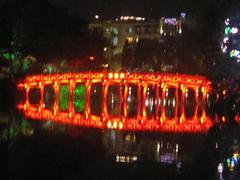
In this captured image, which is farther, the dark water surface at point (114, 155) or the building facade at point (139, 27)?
the building facade at point (139, 27)

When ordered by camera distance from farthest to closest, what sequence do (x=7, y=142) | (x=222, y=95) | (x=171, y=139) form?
(x=171, y=139) → (x=222, y=95) → (x=7, y=142)

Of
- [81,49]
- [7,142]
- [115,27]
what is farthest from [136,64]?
[7,142]

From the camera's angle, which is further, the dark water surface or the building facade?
the building facade

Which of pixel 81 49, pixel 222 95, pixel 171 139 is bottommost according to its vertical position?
pixel 171 139

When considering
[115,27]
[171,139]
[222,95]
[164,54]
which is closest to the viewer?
[222,95]

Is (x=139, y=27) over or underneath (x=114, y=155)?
over

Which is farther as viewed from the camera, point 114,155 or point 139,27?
point 139,27

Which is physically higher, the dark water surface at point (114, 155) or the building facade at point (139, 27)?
the building facade at point (139, 27)

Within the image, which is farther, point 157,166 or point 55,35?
point 55,35

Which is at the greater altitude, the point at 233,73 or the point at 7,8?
the point at 7,8

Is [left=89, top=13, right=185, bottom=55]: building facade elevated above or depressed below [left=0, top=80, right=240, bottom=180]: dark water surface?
above

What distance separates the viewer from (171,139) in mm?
18672

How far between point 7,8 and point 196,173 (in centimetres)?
3562

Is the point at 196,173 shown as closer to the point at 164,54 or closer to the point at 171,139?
the point at 171,139
